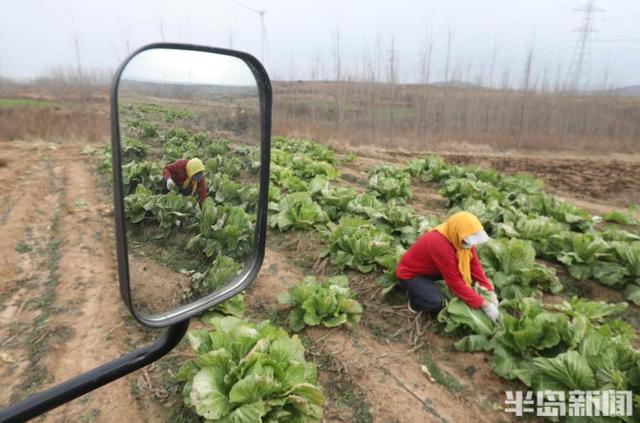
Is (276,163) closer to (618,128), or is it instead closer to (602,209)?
(602,209)

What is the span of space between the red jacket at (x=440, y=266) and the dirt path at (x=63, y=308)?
3.03m

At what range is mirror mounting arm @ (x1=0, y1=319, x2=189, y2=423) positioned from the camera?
1129mm

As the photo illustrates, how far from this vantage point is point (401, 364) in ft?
12.7

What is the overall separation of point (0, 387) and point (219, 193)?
3.12 metres

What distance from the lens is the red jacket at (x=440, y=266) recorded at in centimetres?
442

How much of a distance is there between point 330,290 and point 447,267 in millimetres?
1332

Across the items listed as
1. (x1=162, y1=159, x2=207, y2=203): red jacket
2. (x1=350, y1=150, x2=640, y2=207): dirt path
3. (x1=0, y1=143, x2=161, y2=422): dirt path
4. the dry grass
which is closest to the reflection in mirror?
(x1=162, y1=159, x2=207, y2=203): red jacket

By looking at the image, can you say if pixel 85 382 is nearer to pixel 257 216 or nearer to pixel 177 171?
pixel 177 171

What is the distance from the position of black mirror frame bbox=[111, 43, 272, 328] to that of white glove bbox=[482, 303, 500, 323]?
11.2ft

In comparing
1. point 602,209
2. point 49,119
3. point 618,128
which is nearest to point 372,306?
point 602,209

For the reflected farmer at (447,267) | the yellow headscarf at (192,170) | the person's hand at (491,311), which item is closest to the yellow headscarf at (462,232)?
the reflected farmer at (447,267)

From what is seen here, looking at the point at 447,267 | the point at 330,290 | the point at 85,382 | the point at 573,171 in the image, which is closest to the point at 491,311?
the point at 447,267

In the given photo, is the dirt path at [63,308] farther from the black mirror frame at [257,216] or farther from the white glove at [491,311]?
the white glove at [491,311]

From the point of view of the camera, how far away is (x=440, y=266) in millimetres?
4582
